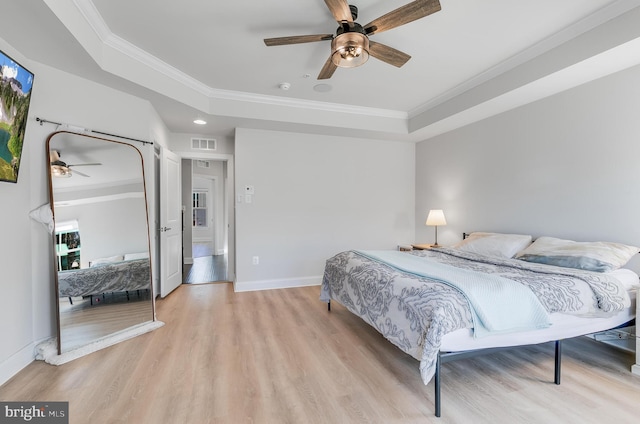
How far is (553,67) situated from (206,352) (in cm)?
398

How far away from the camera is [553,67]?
268cm

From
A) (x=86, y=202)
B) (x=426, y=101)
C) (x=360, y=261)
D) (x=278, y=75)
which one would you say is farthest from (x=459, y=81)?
(x=86, y=202)

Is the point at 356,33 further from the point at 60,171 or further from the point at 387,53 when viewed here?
the point at 60,171

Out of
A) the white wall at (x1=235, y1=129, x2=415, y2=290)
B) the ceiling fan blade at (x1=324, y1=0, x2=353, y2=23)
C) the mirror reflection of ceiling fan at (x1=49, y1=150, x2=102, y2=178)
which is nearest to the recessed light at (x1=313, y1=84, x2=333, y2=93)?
the white wall at (x1=235, y1=129, x2=415, y2=290)

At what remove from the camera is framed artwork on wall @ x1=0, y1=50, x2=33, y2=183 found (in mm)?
1942

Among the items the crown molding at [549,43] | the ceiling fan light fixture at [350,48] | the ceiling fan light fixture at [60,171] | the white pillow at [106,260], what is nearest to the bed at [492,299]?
the ceiling fan light fixture at [350,48]

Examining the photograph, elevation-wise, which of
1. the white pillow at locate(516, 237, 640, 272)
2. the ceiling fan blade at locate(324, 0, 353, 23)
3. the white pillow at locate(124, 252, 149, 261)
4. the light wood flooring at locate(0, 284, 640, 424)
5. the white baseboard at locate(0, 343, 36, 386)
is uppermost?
the ceiling fan blade at locate(324, 0, 353, 23)

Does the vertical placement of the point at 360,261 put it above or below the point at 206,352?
above

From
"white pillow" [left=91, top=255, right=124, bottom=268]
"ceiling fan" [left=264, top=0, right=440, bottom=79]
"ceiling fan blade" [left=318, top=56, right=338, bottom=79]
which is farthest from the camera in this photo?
"white pillow" [left=91, top=255, right=124, bottom=268]

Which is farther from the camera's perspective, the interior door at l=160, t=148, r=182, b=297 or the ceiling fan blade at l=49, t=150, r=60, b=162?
the interior door at l=160, t=148, r=182, b=297

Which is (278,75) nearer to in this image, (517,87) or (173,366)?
(517,87)

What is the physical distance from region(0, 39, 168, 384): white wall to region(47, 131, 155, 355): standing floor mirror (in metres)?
0.12

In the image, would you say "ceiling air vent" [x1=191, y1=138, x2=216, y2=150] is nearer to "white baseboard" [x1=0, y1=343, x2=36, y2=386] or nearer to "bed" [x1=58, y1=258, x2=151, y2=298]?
"bed" [x1=58, y1=258, x2=151, y2=298]

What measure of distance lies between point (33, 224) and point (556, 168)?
195 inches
